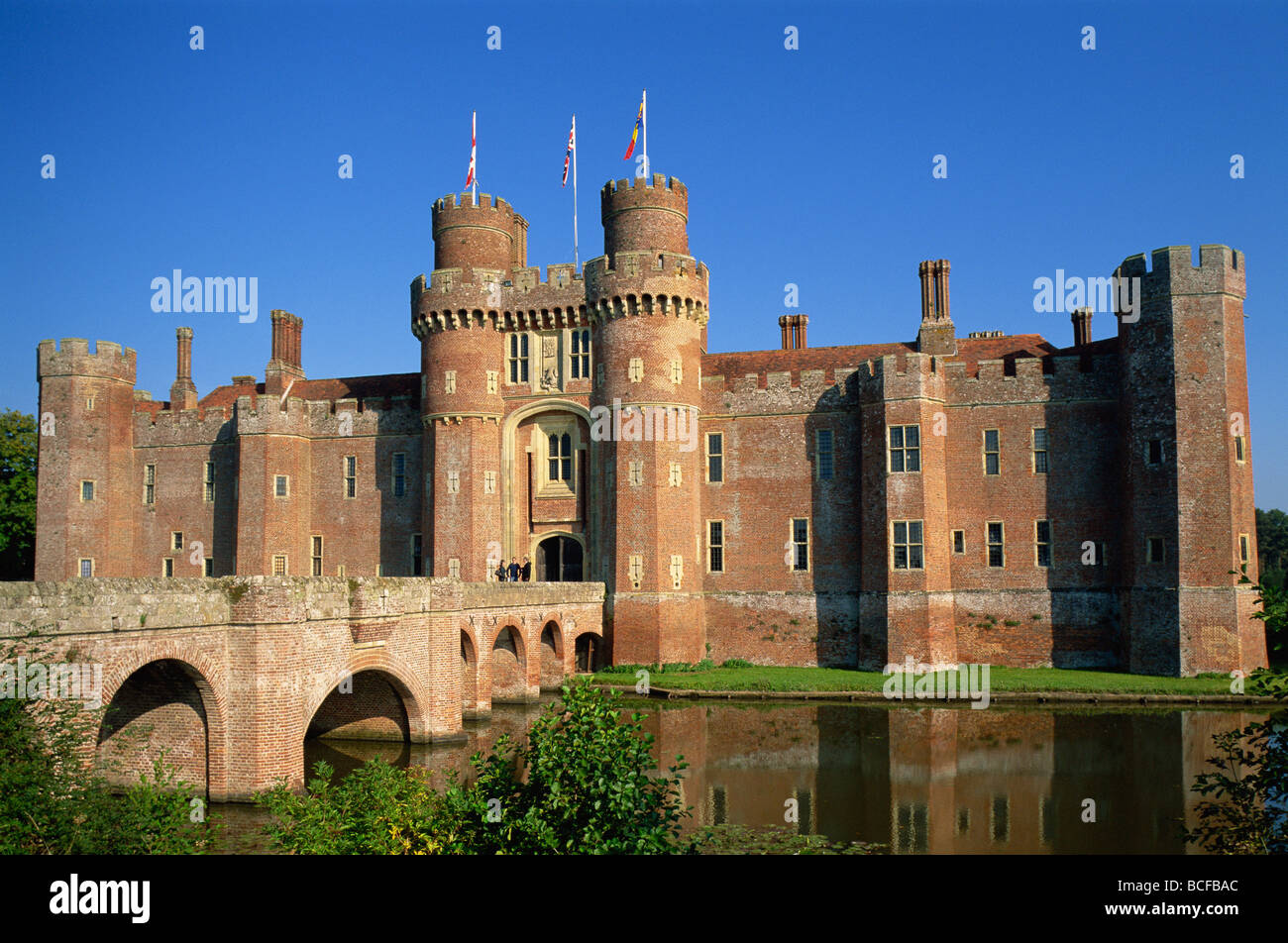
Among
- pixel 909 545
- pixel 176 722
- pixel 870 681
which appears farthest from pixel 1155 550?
pixel 176 722

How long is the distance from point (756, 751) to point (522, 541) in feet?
62.3

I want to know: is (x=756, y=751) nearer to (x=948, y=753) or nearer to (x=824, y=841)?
(x=948, y=753)

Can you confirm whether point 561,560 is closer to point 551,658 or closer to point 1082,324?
point 551,658

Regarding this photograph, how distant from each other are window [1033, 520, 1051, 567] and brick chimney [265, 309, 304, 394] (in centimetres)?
3233

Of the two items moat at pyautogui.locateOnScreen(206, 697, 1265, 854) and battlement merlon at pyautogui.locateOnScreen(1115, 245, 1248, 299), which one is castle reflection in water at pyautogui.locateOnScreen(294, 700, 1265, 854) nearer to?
moat at pyautogui.locateOnScreen(206, 697, 1265, 854)

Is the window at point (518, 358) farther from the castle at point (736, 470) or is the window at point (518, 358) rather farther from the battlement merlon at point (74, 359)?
the battlement merlon at point (74, 359)

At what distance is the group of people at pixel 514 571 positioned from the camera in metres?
38.7

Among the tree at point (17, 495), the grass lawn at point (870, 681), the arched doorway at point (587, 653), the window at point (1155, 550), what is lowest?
the grass lawn at point (870, 681)

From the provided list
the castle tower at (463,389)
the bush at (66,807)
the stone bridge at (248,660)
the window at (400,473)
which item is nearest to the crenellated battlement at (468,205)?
the castle tower at (463,389)

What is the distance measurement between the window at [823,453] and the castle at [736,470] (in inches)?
5.7

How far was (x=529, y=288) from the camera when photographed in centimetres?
4006
